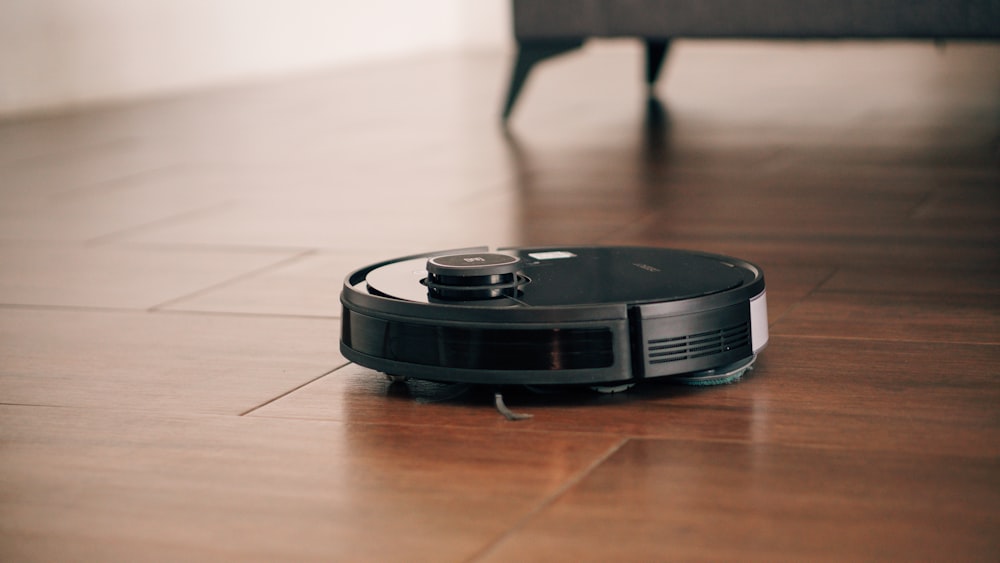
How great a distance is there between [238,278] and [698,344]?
1.91 ft

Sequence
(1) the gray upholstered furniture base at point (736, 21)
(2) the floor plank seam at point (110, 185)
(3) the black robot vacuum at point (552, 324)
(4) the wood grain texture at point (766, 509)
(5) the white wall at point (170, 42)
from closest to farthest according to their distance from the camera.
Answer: (4) the wood grain texture at point (766, 509), (3) the black robot vacuum at point (552, 324), (2) the floor plank seam at point (110, 185), (1) the gray upholstered furniture base at point (736, 21), (5) the white wall at point (170, 42)

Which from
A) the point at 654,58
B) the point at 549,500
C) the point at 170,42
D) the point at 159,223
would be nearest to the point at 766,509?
the point at 549,500

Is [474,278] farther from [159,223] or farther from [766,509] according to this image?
[159,223]

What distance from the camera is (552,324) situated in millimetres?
773

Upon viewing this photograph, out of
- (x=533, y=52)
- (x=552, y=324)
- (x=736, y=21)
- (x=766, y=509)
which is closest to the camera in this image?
(x=766, y=509)

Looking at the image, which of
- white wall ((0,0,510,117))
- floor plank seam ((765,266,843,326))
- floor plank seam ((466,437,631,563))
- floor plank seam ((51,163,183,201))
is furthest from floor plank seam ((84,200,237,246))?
white wall ((0,0,510,117))

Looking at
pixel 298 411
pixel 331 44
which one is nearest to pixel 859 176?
pixel 298 411

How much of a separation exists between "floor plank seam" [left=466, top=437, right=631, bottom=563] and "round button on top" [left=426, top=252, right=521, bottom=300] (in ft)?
0.48

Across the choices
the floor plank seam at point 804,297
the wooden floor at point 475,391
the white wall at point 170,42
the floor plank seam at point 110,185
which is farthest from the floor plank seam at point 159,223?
the white wall at point 170,42

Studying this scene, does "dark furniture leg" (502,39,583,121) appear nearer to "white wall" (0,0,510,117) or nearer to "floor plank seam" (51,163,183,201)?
"floor plank seam" (51,163,183,201)

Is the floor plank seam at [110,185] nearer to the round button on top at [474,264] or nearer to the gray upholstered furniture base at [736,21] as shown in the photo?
the gray upholstered furniture base at [736,21]

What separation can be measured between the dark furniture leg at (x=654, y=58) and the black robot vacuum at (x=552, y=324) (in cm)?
248

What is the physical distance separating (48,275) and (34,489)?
677 millimetres

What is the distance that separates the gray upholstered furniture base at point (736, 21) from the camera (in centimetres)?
227
